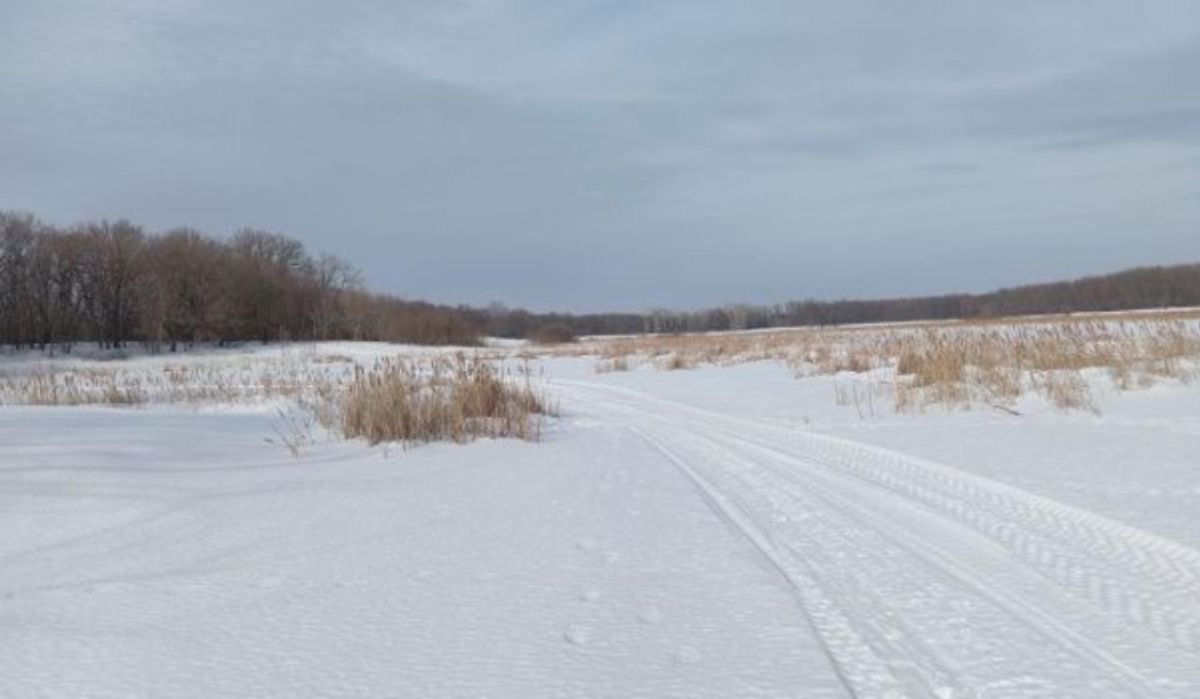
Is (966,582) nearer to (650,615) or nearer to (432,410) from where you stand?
(650,615)

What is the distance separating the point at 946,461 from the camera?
8.32m

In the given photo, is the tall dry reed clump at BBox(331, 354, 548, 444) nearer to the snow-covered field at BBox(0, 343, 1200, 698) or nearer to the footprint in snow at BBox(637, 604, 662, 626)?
the snow-covered field at BBox(0, 343, 1200, 698)

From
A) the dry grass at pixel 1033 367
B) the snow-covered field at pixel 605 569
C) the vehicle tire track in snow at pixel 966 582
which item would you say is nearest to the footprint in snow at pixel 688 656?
the snow-covered field at pixel 605 569

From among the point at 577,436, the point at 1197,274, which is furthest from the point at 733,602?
the point at 1197,274

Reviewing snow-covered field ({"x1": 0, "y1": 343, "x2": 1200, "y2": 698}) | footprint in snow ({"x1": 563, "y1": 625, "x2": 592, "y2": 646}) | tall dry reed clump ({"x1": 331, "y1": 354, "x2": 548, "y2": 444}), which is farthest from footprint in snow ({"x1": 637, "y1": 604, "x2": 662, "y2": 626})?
tall dry reed clump ({"x1": 331, "y1": 354, "x2": 548, "y2": 444})

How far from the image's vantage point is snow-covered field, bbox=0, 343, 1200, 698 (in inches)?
132

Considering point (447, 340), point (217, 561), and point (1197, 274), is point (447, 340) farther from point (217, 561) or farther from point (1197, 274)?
point (217, 561)

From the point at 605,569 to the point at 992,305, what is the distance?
120 meters

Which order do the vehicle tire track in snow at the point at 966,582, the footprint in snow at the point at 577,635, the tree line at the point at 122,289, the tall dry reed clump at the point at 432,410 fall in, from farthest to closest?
1. the tree line at the point at 122,289
2. the tall dry reed clump at the point at 432,410
3. the footprint in snow at the point at 577,635
4. the vehicle tire track in snow at the point at 966,582

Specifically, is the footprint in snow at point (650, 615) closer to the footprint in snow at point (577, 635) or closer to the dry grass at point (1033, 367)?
the footprint in snow at point (577, 635)

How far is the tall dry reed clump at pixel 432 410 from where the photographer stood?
34.0 feet

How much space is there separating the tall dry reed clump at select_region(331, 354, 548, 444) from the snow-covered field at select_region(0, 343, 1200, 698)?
0.84 meters

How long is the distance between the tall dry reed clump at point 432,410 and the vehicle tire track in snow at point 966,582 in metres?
3.61

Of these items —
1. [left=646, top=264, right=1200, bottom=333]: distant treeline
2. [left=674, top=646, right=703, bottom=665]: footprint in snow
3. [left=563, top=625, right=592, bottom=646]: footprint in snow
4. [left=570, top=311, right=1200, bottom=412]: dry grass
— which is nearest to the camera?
[left=674, top=646, right=703, bottom=665]: footprint in snow
